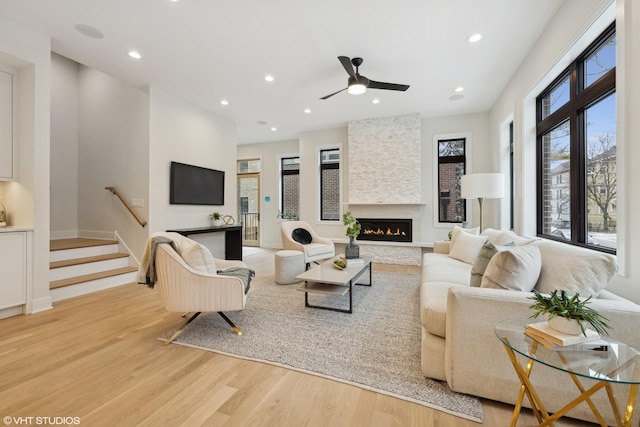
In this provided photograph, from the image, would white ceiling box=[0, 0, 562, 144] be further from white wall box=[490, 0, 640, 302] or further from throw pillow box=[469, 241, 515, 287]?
throw pillow box=[469, 241, 515, 287]

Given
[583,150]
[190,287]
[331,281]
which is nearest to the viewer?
[190,287]

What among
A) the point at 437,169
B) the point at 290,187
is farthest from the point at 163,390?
the point at 290,187

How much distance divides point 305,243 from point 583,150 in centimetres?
379

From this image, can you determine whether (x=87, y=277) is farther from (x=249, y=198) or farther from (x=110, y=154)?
(x=249, y=198)

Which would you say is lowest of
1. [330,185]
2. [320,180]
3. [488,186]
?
[488,186]

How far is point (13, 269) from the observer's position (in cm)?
278

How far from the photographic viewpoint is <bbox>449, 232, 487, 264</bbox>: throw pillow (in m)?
3.32

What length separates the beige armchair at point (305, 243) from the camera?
4.43 metres

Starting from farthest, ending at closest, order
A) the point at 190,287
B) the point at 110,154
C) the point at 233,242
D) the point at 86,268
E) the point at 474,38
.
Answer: the point at 233,242 < the point at 110,154 < the point at 86,268 < the point at 474,38 < the point at 190,287

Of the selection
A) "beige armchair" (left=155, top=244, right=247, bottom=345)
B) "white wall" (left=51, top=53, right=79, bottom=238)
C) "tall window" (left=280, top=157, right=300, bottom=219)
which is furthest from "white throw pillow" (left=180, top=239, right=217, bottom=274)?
"tall window" (left=280, top=157, right=300, bottom=219)

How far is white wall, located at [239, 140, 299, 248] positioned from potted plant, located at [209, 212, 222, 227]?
2.32 meters

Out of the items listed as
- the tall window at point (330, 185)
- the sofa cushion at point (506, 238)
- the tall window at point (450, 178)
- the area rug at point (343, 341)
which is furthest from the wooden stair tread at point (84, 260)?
the tall window at point (450, 178)

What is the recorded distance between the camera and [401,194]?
5711 mm

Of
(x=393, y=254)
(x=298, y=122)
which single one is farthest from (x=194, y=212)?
(x=393, y=254)
